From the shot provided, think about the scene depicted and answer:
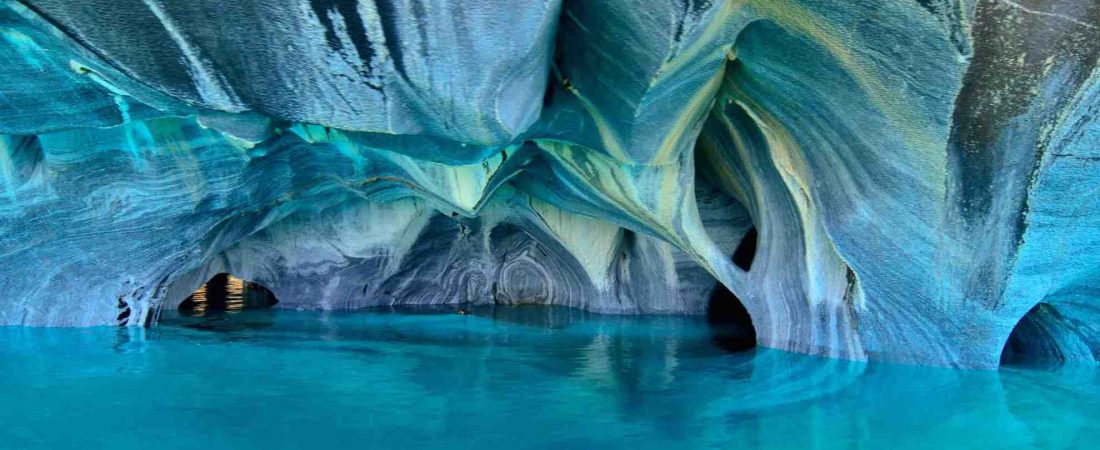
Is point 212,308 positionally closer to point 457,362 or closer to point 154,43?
point 457,362

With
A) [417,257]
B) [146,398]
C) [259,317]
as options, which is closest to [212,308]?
[259,317]

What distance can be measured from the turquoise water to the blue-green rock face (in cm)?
73

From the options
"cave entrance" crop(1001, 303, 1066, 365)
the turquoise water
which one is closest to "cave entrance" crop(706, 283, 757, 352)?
the turquoise water

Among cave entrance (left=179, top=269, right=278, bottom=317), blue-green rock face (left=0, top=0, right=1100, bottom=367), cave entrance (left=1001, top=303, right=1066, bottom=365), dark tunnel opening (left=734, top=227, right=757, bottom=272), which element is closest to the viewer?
blue-green rock face (left=0, top=0, right=1100, bottom=367)

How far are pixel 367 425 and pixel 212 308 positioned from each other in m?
9.02

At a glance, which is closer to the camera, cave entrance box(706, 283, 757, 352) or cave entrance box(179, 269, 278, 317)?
cave entrance box(706, 283, 757, 352)

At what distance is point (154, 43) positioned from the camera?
4441 millimetres

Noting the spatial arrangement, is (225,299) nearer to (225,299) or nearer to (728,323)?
(225,299)

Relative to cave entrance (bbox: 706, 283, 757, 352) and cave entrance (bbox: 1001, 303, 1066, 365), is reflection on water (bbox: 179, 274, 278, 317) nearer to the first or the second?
cave entrance (bbox: 706, 283, 757, 352)

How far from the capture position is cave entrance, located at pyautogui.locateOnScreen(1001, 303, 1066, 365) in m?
7.43

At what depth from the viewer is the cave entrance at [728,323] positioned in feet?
27.1

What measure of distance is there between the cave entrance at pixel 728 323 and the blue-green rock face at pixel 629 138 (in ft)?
1.47

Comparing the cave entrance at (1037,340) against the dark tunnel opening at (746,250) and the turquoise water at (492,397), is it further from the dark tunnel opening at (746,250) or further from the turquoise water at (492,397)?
the dark tunnel opening at (746,250)

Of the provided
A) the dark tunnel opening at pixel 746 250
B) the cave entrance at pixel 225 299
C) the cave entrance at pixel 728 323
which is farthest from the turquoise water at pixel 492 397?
the cave entrance at pixel 225 299
